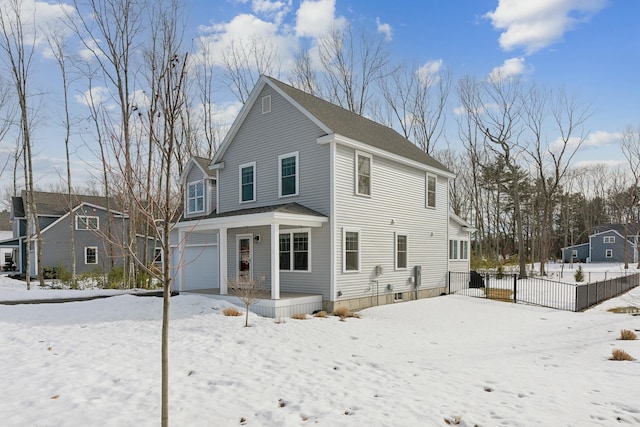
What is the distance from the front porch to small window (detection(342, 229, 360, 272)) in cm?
150

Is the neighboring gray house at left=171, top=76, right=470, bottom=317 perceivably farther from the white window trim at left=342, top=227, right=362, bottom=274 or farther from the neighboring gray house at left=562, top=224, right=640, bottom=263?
the neighboring gray house at left=562, top=224, right=640, bottom=263

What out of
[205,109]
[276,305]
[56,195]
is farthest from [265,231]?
[56,195]

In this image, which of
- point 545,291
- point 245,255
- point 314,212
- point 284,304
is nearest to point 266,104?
point 314,212

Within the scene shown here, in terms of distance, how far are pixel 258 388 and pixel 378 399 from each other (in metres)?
1.75

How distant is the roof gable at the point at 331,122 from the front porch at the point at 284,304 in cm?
549

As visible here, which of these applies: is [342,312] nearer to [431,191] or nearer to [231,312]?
[231,312]

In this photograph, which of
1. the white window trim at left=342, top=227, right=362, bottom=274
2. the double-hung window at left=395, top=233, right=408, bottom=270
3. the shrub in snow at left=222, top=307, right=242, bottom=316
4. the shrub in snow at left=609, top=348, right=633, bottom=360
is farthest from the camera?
the double-hung window at left=395, top=233, right=408, bottom=270

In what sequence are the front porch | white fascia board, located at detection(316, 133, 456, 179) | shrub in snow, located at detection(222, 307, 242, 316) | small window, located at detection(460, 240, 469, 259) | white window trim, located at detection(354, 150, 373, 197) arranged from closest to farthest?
shrub in snow, located at detection(222, 307, 242, 316), the front porch, white fascia board, located at detection(316, 133, 456, 179), white window trim, located at detection(354, 150, 373, 197), small window, located at detection(460, 240, 469, 259)

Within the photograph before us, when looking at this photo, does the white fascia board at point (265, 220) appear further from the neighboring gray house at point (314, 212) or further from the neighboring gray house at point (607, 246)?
the neighboring gray house at point (607, 246)

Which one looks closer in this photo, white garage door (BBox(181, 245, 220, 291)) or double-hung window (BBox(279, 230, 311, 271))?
double-hung window (BBox(279, 230, 311, 271))

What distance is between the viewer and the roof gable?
1384 cm

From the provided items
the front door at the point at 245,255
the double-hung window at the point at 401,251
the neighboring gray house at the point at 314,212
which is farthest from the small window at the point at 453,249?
the front door at the point at 245,255

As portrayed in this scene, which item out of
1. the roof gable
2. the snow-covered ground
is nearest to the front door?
the snow-covered ground

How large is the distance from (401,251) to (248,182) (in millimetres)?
6806
